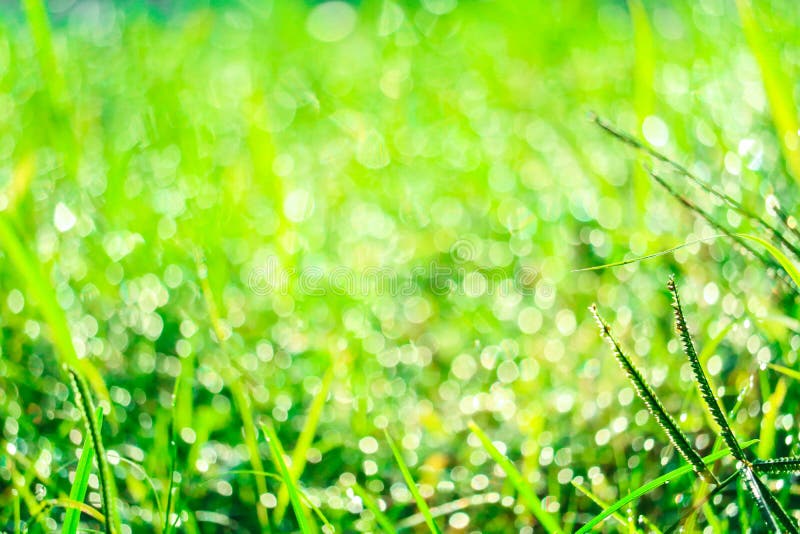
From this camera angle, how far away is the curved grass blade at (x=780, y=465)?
1.40 ft

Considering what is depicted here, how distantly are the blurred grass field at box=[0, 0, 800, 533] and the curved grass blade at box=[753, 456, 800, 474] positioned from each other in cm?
11

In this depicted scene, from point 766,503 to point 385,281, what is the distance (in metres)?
0.70

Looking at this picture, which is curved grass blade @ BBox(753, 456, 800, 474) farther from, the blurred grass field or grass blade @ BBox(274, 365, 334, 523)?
grass blade @ BBox(274, 365, 334, 523)

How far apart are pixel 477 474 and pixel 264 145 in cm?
87

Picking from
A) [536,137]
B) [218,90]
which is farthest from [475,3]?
[536,137]

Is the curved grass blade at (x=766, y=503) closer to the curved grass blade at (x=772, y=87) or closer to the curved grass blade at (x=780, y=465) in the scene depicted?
the curved grass blade at (x=780, y=465)

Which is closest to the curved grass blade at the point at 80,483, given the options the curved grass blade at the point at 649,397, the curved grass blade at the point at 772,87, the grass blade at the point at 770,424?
the curved grass blade at the point at 649,397

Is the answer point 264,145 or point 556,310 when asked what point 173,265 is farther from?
point 556,310

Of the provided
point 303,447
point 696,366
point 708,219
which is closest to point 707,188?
point 708,219

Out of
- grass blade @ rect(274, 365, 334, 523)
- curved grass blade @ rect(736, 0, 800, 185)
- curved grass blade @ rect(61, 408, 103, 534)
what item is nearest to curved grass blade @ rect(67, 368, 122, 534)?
curved grass blade @ rect(61, 408, 103, 534)

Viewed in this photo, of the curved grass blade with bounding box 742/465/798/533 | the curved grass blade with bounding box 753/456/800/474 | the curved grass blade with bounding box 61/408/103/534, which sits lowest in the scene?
the curved grass blade with bounding box 61/408/103/534

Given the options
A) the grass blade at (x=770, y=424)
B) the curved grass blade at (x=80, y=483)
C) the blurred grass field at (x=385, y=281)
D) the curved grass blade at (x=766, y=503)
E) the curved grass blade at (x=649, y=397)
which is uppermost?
the curved grass blade at (x=649, y=397)

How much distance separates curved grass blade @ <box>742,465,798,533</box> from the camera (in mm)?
421

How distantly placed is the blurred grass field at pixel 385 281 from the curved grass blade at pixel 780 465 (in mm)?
114
